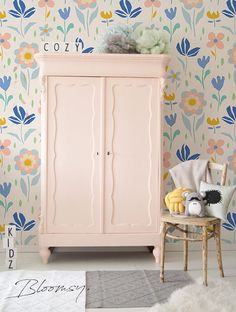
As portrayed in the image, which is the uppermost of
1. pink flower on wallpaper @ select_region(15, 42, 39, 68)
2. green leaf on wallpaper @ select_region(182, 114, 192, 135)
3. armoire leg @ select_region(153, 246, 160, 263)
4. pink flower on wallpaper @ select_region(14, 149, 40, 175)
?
pink flower on wallpaper @ select_region(15, 42, 39, 68)

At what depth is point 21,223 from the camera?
4289mm

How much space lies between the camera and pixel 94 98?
3863mm

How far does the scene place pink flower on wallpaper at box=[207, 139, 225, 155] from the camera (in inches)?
173

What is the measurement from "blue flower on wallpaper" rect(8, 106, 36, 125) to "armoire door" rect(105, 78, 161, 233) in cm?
79

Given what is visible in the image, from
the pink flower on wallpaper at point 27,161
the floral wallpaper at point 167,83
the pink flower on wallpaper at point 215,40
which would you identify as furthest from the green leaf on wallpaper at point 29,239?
the pink flower on wallpaper at point 215,40

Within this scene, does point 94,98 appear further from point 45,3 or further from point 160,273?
point 160,273

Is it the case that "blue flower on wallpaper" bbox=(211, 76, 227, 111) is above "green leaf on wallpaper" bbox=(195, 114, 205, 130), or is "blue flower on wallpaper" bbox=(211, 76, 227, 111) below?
above

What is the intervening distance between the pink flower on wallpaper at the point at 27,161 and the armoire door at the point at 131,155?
0.75 metres

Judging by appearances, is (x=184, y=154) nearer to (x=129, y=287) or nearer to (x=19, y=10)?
(x=129, y=287)

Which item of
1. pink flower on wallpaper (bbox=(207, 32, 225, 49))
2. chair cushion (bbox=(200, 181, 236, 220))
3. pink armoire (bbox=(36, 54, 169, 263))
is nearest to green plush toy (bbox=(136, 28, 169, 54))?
pink armoire (bbox=(36, 54, 169, 263))

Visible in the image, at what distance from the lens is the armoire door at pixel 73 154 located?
12.6ft

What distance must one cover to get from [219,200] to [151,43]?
1.40 metres

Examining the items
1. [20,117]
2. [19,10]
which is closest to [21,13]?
[19,10]

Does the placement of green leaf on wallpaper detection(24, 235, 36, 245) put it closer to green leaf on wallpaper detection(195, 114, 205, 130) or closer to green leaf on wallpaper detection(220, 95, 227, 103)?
green leaf on wallpaper detection(195, 114, 205, 130)
